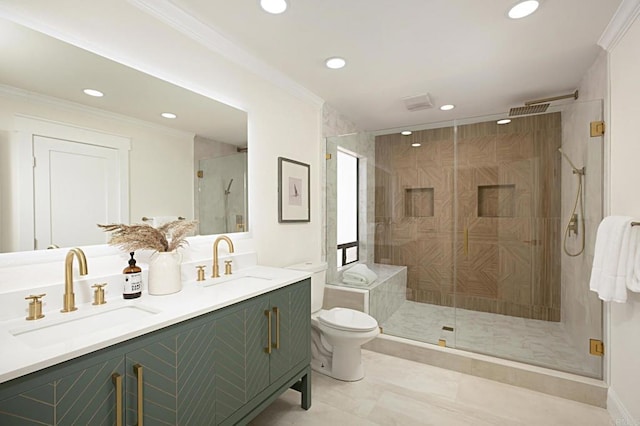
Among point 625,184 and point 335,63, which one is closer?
point 625,184

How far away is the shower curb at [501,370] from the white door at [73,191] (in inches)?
93.1

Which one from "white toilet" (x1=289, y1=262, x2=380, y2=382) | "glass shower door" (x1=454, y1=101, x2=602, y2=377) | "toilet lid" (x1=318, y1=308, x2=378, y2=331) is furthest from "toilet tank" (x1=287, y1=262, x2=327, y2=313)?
"glass shower door" (x1=454, y1=101, x2=602, y2=377)

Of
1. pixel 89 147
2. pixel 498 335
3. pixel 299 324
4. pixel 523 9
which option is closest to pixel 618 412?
pixel 498 335

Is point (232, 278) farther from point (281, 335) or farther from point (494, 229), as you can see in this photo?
point (494, 229)

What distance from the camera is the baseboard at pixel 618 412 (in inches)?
64.7

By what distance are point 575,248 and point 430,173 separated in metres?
1.34

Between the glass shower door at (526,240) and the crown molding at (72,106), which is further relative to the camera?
the glass shower door at (526,240)

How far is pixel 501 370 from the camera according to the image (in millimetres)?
2236

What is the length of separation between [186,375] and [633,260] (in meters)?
2.18

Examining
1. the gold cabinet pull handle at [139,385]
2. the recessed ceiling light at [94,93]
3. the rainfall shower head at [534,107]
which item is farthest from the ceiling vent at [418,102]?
the gold cabinet pull handle at [139,385]

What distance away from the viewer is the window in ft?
10.6

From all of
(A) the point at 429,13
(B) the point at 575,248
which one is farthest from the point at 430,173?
(A) the point at 429,13

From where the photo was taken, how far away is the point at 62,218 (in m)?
1.30

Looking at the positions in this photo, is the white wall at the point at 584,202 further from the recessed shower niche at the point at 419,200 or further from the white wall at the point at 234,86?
the white wall at the point at 234,86
